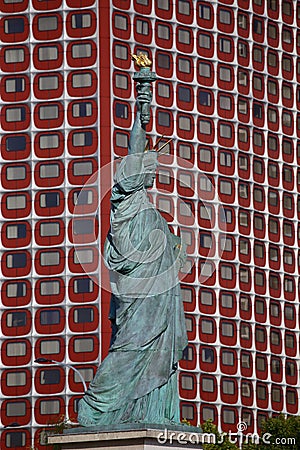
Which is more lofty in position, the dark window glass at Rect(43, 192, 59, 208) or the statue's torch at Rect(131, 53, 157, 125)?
the dark window glass at Rect(43, 192, 59, 208)

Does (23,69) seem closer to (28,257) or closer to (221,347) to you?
(28,257)

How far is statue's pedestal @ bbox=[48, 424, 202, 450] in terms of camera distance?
47969 millimetres

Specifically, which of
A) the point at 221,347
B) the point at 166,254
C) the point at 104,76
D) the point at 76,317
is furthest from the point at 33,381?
the point at 166,254

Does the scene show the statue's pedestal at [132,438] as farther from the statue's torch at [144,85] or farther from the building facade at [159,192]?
the building facade at [159,192]

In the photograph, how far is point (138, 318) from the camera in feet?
167

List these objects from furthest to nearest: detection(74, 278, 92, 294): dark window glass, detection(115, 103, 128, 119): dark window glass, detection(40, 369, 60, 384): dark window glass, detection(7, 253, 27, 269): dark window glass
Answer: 1. detection(115, 103, 128, 119): dark window glass
2. detection(7, 253, 27, 269): dark window glass
3. detection(74, 278, 92, 294): dark window glass
4. detection(40, 369, 60, 384): dark window glass

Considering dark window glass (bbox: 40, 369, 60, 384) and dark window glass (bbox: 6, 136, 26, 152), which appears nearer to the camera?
dark window glass (bbox: 40, 369, 60, 384)

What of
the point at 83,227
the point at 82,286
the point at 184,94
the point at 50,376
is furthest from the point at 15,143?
the point at 50,376

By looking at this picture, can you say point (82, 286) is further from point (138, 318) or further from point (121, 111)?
point (138, 318)

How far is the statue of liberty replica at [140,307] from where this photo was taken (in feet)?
164

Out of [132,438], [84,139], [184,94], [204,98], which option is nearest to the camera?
[132,438]

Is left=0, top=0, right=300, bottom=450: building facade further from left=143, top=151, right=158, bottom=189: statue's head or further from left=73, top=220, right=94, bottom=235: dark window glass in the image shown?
left=143, top=151, right=158, bottom=189: statue's head

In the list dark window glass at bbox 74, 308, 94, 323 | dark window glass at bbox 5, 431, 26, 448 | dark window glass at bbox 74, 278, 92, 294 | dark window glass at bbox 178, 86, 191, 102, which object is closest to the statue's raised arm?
dark window glass at bbox 74, 308, 94, 323

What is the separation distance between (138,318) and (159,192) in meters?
88.7
